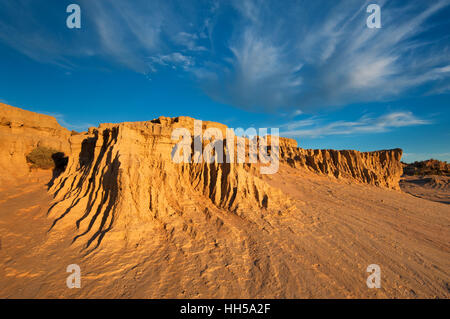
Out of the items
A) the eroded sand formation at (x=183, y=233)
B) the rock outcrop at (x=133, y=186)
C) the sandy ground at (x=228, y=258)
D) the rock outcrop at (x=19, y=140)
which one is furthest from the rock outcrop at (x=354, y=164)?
the rock outcrop at (x=19, y=140)

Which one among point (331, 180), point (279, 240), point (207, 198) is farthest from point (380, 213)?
point (207, 198)

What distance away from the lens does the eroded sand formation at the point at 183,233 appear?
411 cm

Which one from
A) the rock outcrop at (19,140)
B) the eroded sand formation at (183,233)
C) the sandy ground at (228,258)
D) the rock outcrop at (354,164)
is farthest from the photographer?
the rock outcrop at (354,164)

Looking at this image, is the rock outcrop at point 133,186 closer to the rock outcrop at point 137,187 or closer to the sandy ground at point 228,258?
the rock outcrop at point 137,187

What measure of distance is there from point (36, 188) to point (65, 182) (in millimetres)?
1914

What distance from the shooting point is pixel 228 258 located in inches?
201

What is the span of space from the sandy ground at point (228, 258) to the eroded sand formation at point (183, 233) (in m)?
0.03

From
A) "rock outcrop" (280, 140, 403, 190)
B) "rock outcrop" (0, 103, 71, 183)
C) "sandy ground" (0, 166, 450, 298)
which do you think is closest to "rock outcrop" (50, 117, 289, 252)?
"sandy ground" (0, 166, 450, 298)

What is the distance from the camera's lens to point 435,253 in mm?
6688

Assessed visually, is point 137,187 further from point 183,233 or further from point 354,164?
point 354,164

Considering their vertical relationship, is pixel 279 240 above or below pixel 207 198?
below

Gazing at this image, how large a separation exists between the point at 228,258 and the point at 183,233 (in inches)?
71.8

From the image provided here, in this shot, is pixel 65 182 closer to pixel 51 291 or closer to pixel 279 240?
pixel 51 291
